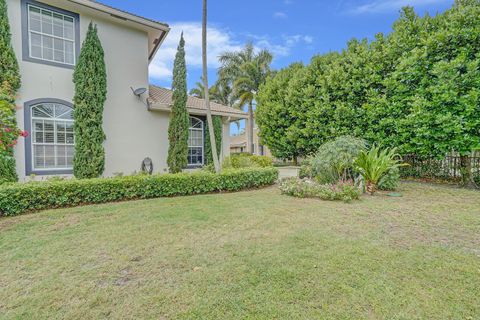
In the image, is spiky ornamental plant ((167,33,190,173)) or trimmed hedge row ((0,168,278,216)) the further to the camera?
spiky ornamental plant ((167,33,190,173))

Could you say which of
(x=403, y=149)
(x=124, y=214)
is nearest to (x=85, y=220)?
(x=124, y=214)

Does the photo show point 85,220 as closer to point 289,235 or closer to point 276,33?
point 289,235

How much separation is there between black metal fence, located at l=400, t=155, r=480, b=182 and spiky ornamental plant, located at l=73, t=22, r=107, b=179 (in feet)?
44.7

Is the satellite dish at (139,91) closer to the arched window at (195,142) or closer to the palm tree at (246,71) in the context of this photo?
the arched window at (195,142)

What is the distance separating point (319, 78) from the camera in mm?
13781

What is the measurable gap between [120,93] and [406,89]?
1192cm

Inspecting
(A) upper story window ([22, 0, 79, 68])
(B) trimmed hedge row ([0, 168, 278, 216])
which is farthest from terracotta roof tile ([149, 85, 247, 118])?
(B) trimmed hedge row ([0, 168, 278, 216])

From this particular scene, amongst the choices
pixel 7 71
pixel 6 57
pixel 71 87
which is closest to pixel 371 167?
pixel 71 87

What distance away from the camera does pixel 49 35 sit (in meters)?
8.69

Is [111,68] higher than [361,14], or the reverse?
[361,14]

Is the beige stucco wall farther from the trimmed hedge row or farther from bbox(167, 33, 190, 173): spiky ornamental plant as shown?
the trimmed hedge row

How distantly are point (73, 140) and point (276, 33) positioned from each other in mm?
12448

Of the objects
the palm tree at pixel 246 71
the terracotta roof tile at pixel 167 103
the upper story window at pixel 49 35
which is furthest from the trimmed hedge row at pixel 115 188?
the palm tree at pixel 246 71

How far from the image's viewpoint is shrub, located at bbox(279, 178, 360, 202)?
7281mm
